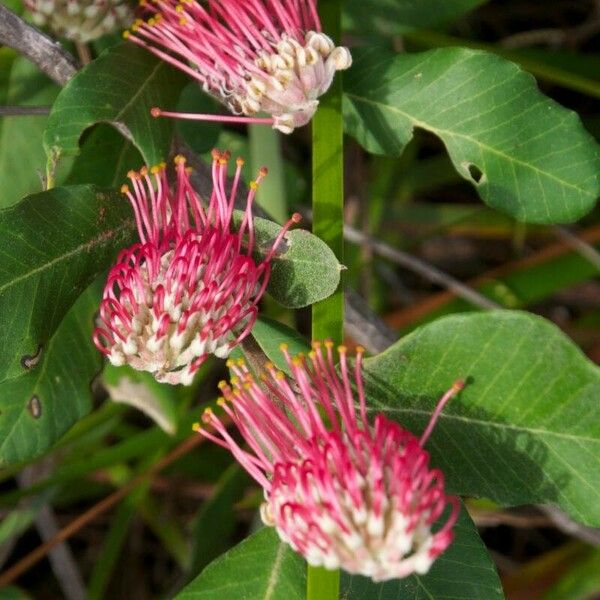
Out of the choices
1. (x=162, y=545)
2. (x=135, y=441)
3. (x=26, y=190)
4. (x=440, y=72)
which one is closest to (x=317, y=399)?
(x=440, y=72)

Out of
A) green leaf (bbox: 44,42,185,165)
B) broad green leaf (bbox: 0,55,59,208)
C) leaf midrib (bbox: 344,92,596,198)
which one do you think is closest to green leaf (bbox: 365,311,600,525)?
leaf midrib (bbox: 344,92,596,198)

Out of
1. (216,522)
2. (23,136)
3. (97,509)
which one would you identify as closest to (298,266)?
(23,136)

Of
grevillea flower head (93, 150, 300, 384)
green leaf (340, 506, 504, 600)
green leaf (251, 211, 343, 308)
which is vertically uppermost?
grevillea flower head (93, 150, 300, 384)

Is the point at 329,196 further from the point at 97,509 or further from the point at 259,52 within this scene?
the point at 97,509

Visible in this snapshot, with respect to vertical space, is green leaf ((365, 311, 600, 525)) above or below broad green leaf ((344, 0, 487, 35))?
below

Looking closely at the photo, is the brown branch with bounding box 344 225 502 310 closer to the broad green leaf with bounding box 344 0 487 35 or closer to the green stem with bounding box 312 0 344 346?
the broad green leaf with bounding box 344 0 487 35

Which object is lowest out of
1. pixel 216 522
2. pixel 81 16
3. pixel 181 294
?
pixel 216 522
